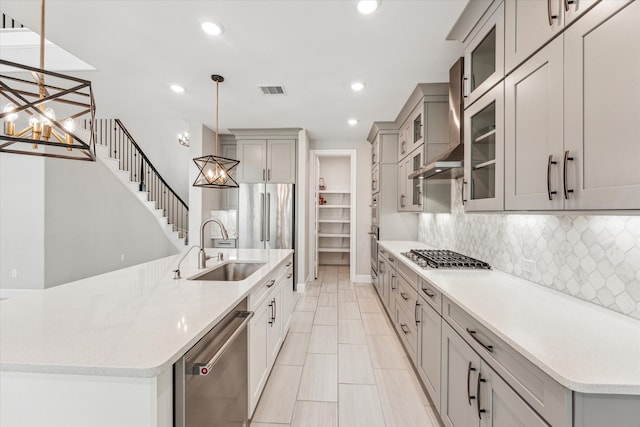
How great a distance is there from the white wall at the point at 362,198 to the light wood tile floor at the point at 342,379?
173cm

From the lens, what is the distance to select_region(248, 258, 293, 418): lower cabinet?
1.83m

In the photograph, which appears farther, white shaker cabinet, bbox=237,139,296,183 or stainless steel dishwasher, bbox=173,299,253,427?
white shaker cabinet, bbox=237,139,296,183

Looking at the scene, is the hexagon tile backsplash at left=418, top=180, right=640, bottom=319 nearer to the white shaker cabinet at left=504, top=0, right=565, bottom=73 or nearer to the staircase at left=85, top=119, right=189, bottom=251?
the white shaker cabinet at left=504, top=0, right=565, bottom=73

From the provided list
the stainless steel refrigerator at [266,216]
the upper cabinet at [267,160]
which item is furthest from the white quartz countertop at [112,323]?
the upper cabinet at [267,160]

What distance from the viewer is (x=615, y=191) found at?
0.97m

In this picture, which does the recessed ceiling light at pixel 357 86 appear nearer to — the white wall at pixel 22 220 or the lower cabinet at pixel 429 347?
the lower cabinet at pixel 429 347

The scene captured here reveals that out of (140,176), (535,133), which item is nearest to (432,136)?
(535,133)

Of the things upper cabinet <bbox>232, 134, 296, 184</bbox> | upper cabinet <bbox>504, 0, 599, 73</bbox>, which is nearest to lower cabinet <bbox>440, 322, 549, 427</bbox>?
upper cabinet <bbox>504, 0, 599, 73</bbox>

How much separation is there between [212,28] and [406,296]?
2.79m

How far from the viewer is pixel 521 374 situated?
102 cm

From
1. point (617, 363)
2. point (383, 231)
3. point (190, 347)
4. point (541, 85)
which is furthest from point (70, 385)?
point (383, 231)

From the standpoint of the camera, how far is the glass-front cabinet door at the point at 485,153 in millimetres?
1691

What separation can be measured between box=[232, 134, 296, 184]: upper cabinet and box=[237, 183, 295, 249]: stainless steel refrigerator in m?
0.19

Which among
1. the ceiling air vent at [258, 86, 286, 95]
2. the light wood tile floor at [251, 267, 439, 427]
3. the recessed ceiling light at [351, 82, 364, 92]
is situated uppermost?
the ceiling air vent at [258, 86, 286, 95]
